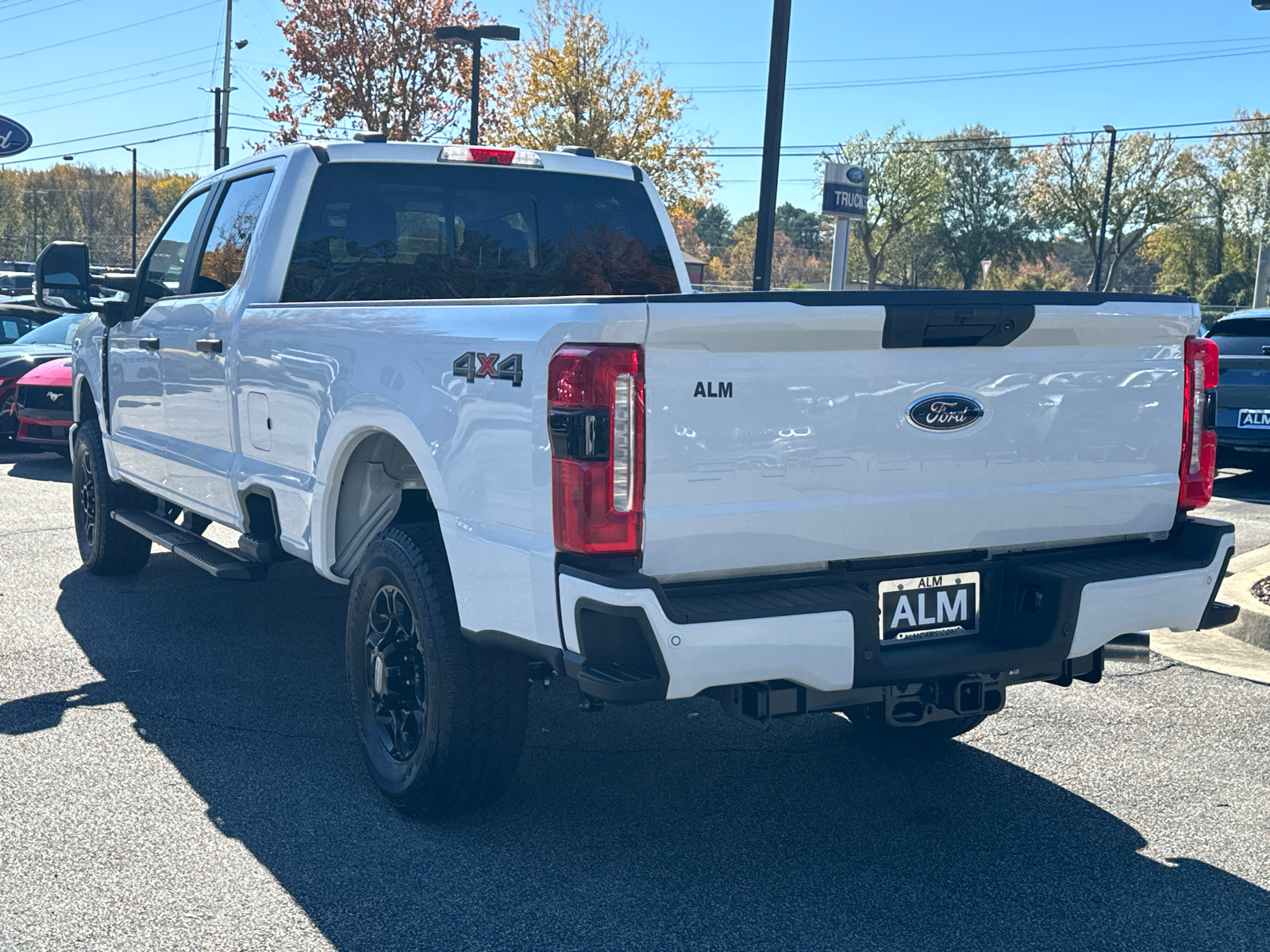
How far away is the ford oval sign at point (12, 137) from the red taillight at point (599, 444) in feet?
96.0

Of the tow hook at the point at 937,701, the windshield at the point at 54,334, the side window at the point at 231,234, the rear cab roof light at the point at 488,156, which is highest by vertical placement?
the rear cab roof light at the point at 488,156

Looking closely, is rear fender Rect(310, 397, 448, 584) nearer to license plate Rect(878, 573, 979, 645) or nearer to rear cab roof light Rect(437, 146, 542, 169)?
license plate Rect(878, 573, 979, 645)

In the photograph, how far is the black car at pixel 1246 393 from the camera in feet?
38.0

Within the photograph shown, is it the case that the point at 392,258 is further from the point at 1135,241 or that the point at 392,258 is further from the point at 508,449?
the point at 1135,241

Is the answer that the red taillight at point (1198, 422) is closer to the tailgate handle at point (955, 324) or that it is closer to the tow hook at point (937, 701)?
the tailgate handle at point (955, 324)

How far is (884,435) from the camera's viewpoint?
11.2 feet

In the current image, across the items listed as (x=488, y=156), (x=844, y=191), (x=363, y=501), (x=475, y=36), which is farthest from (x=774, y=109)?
(x=475, y=36)

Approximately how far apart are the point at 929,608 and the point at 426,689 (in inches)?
59.1

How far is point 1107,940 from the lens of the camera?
3.25m

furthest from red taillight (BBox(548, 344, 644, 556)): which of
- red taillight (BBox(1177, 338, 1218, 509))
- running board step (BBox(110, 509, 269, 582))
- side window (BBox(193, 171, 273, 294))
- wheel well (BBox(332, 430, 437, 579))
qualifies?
side window (BBox(193, 171, 273, 294))

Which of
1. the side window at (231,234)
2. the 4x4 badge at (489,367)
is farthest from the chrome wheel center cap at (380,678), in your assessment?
the side window at (231,234)

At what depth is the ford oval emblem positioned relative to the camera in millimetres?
3439

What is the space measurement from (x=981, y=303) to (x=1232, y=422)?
9428 mm

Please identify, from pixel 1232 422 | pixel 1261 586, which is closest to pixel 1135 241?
pixel 1232 422
